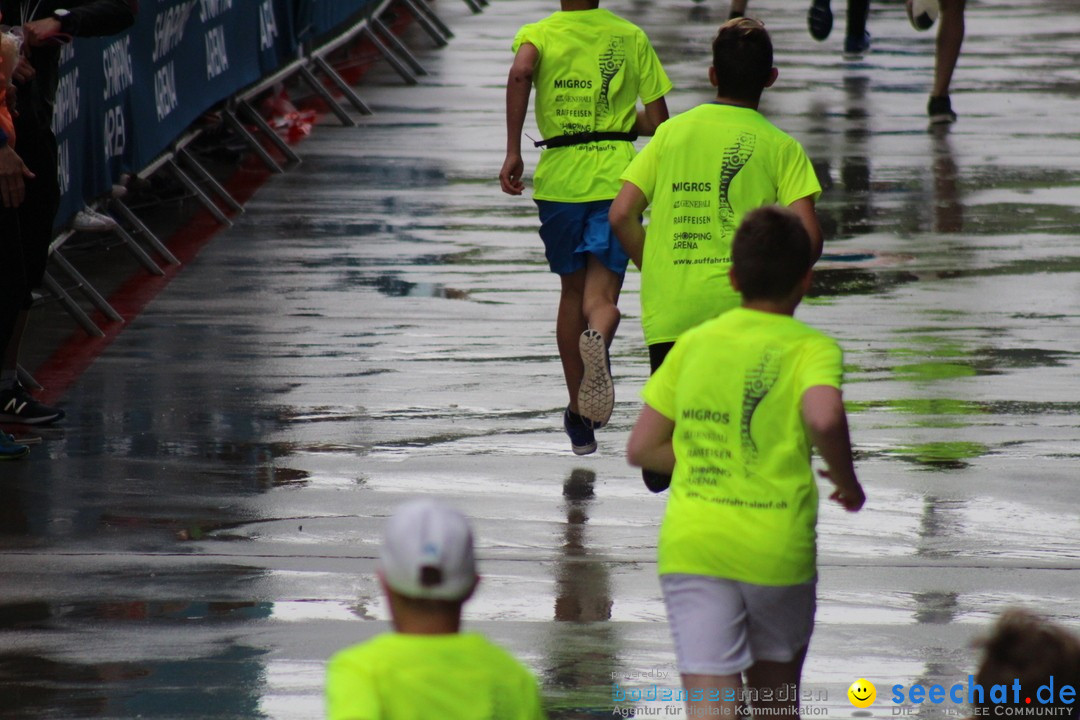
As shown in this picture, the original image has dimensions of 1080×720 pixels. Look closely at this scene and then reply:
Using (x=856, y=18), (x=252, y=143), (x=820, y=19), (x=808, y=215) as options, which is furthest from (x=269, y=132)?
(x=808, y=215)

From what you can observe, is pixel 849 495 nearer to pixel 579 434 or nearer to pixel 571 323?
pixel 579 434

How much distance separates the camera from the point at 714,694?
3904mm

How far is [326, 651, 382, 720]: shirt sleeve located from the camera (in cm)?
283

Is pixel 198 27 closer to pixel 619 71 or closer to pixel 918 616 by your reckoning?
pixel 619 71

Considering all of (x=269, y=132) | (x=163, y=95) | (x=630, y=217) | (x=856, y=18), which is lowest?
(x=856, y=18)

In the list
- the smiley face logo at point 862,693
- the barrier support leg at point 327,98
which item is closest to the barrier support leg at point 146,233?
the barrier support leg at point 327,98

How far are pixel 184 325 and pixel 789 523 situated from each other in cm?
613

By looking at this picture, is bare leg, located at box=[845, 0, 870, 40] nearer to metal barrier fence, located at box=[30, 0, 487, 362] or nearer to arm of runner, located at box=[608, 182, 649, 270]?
metal barrier fence, located at box=[30, 0, 487, 362]

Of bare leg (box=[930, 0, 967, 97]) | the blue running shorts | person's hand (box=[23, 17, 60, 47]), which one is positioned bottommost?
bare leg (box=[930, 0, 967, 97])

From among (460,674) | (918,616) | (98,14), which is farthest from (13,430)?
(460,674)

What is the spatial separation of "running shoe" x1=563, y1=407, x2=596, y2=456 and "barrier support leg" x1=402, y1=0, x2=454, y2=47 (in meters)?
13.5

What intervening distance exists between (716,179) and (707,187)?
0.04m

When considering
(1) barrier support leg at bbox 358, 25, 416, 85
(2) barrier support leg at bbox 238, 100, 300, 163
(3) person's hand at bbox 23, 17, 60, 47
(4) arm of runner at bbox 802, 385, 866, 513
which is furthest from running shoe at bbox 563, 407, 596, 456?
(1) barrier support leg at bbox 358, 25, 416, 85

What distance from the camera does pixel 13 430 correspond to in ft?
25.3
